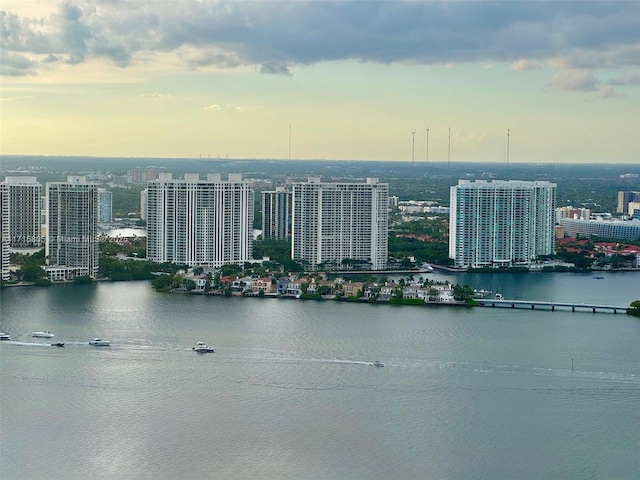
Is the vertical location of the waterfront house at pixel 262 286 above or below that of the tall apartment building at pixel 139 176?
below

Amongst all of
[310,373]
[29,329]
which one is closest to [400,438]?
[310,373]

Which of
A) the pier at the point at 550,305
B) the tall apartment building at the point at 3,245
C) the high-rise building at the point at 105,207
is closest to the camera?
the pier at the point at 550,305

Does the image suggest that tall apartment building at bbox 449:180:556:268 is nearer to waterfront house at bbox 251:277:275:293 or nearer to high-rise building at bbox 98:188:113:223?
waterfront house at bbox 251:277:275:293

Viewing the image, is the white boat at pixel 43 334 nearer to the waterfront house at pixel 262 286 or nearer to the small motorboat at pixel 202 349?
the small motorboat at pixel 202 349

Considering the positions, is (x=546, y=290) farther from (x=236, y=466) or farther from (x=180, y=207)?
(x=236, y=466)

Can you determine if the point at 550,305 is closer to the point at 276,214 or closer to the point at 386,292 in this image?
the point at 386,292

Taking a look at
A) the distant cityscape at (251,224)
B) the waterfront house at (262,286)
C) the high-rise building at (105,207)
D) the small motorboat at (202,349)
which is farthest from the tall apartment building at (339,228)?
the high-rise building at (105,207)
